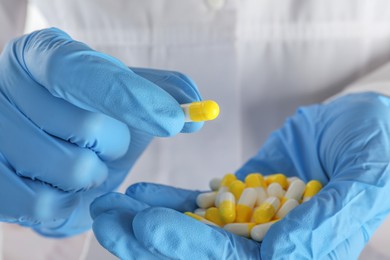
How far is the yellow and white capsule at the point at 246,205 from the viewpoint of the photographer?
2.25ft

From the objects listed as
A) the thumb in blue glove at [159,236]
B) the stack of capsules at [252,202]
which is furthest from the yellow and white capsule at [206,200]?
the thumb in blue glove at [159,236]

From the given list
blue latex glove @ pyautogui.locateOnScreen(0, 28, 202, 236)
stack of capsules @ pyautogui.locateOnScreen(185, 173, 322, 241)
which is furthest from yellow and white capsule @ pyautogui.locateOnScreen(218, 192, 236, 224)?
blue latex glove @ pyautogui.locateOnScreen(0, 28, 202, 236)

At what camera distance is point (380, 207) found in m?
0.64

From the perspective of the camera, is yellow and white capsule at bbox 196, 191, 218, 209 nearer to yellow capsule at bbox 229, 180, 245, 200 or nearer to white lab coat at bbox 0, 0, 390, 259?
yellow capsule at bbox 229, 180, 245, 200

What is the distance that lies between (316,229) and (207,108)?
0.18m

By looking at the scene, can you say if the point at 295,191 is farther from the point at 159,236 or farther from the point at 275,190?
the point at 159,236

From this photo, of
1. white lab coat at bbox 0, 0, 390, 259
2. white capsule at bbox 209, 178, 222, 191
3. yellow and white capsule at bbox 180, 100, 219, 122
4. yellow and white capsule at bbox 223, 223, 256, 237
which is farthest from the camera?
white lab coat at bbox 0, 0, 390, 259

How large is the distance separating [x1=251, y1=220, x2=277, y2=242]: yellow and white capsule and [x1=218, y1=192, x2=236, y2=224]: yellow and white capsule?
0.15 ft

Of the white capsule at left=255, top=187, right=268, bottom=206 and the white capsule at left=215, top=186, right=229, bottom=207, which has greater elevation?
the white capsule at left=255, top=187, right=268, bottom=206

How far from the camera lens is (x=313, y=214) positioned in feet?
1.95

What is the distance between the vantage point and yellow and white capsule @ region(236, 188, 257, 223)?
687mm

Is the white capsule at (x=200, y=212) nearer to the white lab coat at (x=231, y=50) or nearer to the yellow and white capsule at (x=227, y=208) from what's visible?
the yellow and white capsule at (x=227, y=208)

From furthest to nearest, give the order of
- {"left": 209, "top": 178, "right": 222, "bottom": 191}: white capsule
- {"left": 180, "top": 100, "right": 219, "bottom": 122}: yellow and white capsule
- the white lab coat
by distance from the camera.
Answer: the white lab coat → {"left": 209, "top": 178, "right": 222, "bottom": 191}: white capsule → {"left": 180, "top": 100, "right": 219, "bottom": 122}: yellow and white capsule

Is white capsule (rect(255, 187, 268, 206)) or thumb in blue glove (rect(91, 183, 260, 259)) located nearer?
thumb in blue glove (rect(91, 183, 260, 259))
